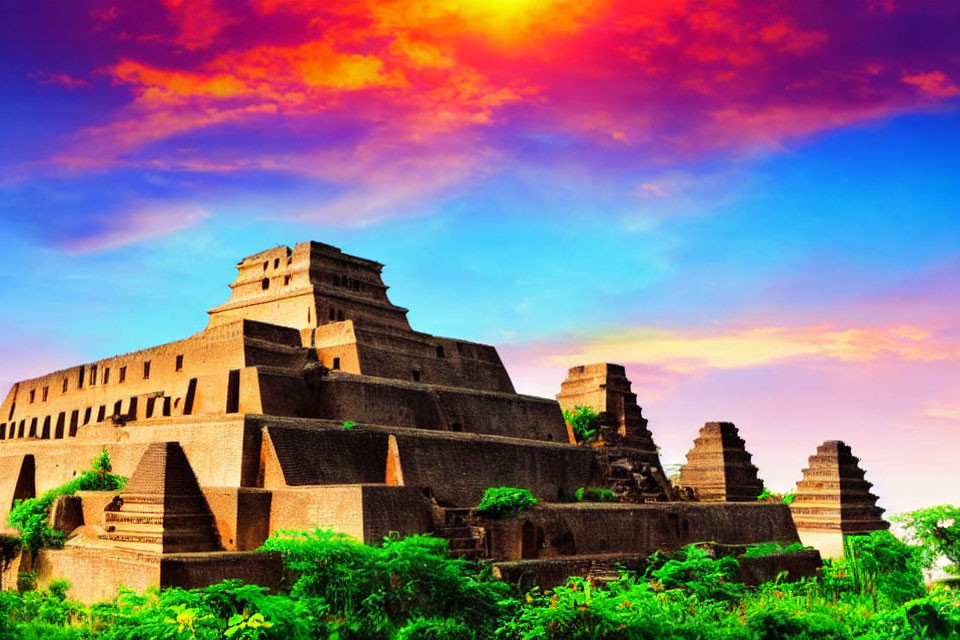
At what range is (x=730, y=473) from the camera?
136ft

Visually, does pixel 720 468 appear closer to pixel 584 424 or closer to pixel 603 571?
pixel 584 424

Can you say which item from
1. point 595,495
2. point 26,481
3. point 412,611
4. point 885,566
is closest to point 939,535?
point 885,566

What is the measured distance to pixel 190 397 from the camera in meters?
29.4

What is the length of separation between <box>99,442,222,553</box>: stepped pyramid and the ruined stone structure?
24.9 m

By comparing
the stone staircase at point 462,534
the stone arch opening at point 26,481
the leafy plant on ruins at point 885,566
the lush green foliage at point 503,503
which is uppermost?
the stone arch opening at point 26,481

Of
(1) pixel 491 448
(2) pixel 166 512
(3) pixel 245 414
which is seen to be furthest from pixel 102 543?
(1) pixel 491 448

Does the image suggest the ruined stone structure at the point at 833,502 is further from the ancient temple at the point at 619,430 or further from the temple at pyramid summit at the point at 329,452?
the ancient temple at the point at 619,430

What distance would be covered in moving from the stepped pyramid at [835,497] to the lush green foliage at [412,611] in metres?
13.6

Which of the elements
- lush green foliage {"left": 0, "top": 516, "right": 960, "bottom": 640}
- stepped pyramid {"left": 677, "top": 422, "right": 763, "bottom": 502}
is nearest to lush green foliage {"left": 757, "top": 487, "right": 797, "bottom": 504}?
stepped pyramid {"left": 677, "top": 422, "right": 763, "bottom": 502}

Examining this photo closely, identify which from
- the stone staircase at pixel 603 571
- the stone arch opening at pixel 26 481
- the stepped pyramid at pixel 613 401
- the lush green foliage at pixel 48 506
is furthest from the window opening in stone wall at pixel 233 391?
the stepped pyramid at pixel 613 401

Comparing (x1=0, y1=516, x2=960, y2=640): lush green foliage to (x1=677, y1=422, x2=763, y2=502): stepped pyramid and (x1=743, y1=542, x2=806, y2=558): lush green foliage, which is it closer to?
(x1=743, y1=542, x2=806, y2=558): lush green foliage

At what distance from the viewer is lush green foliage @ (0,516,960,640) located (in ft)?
59.1

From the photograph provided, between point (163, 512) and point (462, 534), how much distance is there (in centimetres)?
727

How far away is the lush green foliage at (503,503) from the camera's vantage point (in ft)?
86.7
